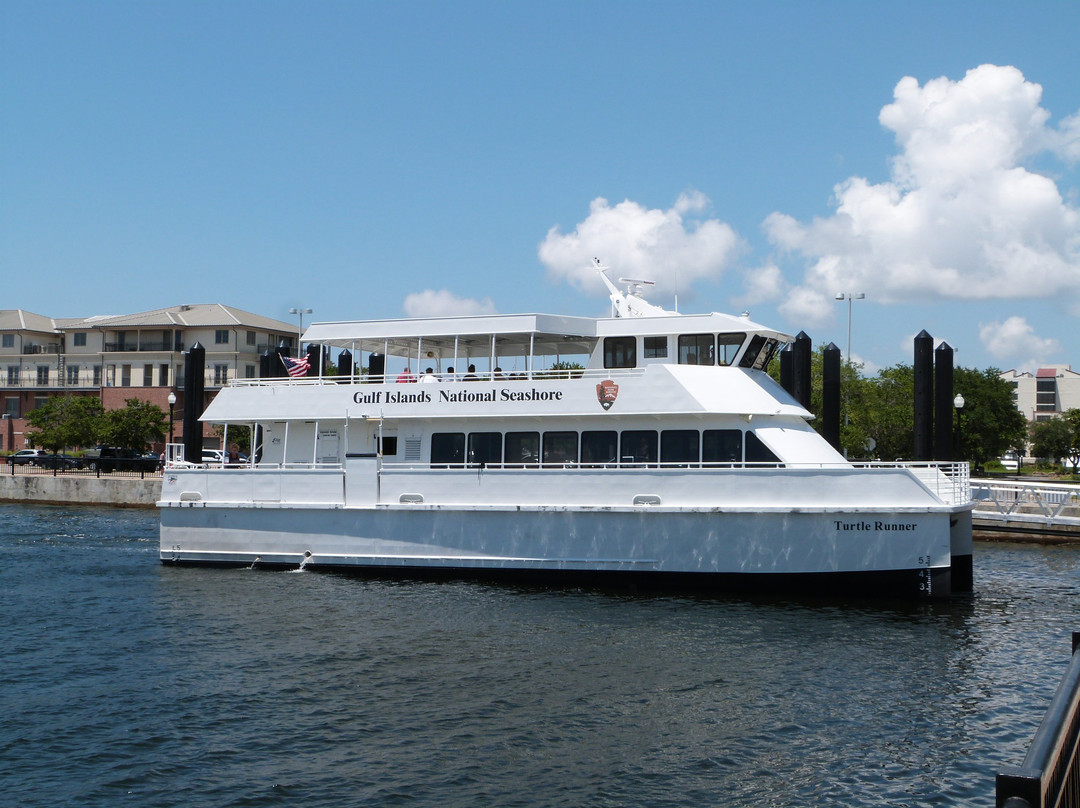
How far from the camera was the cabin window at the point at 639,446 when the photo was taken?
64.1 feet

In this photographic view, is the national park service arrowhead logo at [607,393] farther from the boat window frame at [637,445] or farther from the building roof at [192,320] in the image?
the building roof at [192,320]

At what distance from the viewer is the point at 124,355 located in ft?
220

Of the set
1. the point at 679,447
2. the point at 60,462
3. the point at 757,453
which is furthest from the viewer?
the point at 60,462

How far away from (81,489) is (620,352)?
102 feet

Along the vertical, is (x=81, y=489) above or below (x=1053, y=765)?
below

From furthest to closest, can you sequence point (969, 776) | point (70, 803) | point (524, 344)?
point (524, 344) → point (969, 776) → point (70, 803)

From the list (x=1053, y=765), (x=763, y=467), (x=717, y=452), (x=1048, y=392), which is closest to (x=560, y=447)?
(x=717, y=452)

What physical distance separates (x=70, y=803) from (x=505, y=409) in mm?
12217

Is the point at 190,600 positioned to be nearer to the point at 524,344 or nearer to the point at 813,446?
the point at 524,344

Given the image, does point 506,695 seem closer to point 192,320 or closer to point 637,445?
point 637,445

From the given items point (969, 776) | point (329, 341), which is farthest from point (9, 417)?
point (969, 776)

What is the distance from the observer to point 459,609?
1741cm

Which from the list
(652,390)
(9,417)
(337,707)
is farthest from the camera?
(9,417)

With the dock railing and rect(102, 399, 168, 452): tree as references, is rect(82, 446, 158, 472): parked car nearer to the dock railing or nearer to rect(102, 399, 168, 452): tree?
rect(102, 399, 168, 452): tree
